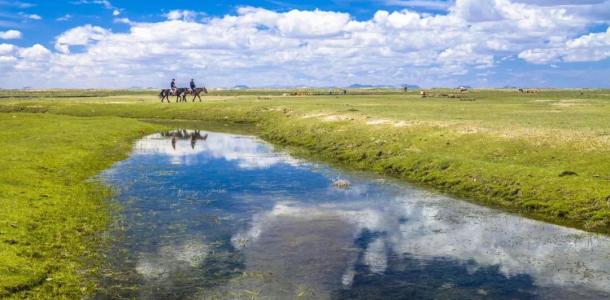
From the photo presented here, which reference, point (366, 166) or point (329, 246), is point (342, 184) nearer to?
point (366, 166)

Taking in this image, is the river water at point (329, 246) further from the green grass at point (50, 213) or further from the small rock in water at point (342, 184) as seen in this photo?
the green grass at point (50, 213)

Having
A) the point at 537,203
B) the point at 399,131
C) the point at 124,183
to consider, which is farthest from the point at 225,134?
the point at 537,203

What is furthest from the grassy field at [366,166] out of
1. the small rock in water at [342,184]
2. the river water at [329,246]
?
the small rock in water at [342,184]

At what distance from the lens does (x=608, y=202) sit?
88.1 feet

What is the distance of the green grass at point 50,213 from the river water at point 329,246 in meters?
1.25

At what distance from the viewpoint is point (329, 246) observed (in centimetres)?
2242

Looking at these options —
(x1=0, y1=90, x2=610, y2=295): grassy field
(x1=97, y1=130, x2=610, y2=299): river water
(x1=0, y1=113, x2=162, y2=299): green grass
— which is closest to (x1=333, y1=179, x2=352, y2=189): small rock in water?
(x1=97, y1=130, x2=610, y2=299): river water

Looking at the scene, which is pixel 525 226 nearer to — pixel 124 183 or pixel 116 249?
pixel 116 249

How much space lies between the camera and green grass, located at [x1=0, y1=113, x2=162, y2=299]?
17.9 meters

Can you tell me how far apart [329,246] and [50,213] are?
14418mm

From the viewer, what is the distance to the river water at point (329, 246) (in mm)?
17766

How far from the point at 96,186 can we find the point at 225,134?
37.0 metres

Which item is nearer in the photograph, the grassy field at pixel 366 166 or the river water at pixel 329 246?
the river water at pixel 329 246

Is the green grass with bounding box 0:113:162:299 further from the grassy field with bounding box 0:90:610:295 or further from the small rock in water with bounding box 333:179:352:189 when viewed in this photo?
the small rock in water with bounding box 333:179:352:189
